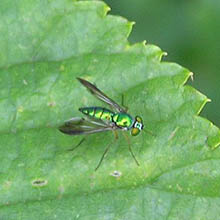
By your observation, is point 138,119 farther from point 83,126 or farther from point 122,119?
point 83,126

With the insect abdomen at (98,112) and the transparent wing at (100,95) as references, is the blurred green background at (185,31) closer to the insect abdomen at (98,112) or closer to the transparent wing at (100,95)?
the insect abdomen at (98,112)

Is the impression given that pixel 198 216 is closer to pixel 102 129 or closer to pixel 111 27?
pixel 102 129

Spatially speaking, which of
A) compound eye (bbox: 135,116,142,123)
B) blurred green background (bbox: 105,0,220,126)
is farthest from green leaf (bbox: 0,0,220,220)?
blurred green background (bbox: 105,0,220,126)

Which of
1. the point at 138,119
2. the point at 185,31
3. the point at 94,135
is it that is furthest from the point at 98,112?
the point at 185,31

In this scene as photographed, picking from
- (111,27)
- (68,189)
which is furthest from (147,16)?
(68,189)

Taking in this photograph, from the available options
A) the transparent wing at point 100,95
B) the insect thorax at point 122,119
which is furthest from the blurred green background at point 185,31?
the transparent wing at point 100,95

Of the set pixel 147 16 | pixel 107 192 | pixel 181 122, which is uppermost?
pixel 147 16

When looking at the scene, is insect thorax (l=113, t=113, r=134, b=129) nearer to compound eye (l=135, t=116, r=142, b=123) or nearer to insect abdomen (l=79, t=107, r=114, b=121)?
insect abdomen (l=79, t=107, r=114, b=121)
